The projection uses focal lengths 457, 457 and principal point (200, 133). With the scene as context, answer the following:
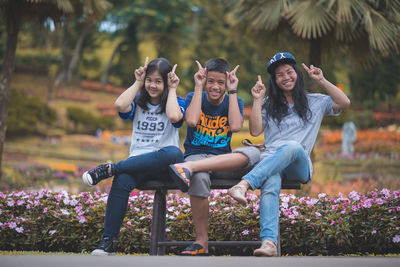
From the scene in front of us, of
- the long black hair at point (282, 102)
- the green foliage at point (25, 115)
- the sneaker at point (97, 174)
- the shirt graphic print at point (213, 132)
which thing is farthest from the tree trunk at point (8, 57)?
the green foliage at point (25, 115)

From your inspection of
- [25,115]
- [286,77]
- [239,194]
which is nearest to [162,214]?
[239,194]

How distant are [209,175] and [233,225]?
1.20 m

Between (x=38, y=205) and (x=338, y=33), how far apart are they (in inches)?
188

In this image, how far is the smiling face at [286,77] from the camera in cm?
332

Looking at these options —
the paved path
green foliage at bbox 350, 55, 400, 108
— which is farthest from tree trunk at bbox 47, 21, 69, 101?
the paved path

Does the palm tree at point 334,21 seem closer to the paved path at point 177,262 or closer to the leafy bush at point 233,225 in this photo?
the leafy bush at point 233,225

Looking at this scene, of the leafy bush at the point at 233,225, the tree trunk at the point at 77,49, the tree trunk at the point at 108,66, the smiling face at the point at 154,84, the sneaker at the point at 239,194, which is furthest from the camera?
the tree trunk at the point at 108,66

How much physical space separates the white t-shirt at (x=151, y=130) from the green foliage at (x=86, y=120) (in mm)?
12725

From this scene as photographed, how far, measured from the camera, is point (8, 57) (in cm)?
705

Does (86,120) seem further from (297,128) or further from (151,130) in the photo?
(297,128)

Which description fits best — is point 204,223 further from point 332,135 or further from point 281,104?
point 332,135

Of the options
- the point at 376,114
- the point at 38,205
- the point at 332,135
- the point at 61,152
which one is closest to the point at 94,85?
the point at 61,152

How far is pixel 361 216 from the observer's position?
404 centimetres

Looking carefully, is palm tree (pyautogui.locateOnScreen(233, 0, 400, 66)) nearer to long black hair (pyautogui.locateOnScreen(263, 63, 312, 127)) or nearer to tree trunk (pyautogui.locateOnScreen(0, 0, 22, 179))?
long black hair (pyautogui.locateOnScreen(263, 63, 312, 127))
